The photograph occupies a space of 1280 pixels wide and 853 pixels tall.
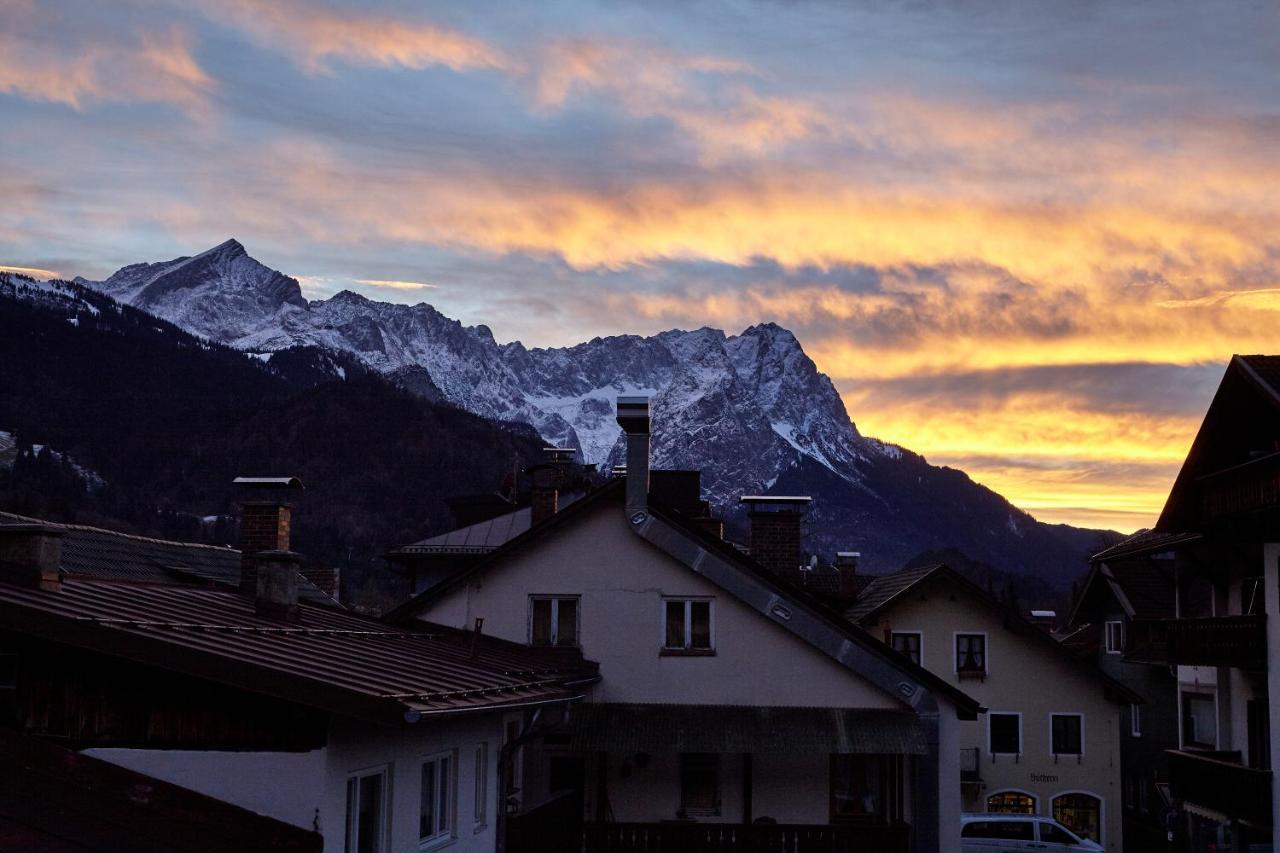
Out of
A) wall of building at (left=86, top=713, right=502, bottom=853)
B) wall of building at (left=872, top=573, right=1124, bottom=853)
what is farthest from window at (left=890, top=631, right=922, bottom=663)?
wall of building at (left=86, top=713, right=502, bottom=853)

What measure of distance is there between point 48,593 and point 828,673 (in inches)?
648

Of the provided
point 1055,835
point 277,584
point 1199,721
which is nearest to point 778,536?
point 1055,835

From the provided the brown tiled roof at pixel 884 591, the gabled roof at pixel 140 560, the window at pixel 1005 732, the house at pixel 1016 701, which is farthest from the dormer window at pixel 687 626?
the window at pixel 1005 732

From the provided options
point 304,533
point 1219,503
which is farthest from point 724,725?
point 304,533

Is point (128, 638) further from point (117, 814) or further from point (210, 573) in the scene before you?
point (210, 573)

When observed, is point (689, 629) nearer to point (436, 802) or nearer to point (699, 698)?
point (699, 698)

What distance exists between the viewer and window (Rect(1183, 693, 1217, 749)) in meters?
41.6

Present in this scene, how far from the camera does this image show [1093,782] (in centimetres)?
5044

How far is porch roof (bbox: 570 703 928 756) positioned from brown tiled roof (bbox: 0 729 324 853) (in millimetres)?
13388

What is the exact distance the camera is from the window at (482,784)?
2089cm

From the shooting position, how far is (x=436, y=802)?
18875 mm

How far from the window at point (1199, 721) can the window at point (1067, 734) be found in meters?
7.04

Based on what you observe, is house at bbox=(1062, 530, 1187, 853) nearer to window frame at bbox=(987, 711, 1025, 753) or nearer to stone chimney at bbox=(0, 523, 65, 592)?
window frame at bbox=(987, 711, 1025, 753)

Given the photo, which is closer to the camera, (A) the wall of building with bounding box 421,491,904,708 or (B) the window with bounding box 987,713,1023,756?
(A) the wall of building with bounding box 421,491,904,708
